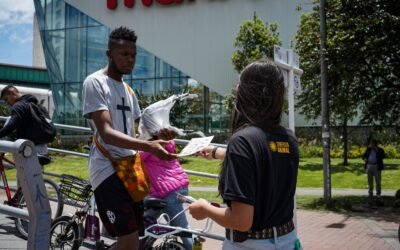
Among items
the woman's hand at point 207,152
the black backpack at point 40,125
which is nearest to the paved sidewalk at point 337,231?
the black backpack at point 40,125

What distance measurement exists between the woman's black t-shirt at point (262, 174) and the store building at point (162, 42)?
96.8ft

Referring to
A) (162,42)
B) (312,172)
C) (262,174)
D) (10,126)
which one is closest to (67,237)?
(10,126)

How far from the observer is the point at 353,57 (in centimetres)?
1247

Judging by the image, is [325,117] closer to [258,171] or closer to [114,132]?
[114,132]

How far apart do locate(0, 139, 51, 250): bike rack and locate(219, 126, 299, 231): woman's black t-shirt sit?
787mm

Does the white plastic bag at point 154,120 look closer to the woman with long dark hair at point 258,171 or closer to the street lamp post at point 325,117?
the woman with long dark hair at point 258,171

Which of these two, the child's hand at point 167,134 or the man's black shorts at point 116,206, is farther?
the child's hand at point 167,134

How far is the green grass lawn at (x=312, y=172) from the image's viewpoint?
17938 millimetres

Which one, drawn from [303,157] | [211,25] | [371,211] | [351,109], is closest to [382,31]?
[351,109]

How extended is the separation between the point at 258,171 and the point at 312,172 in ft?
63.1

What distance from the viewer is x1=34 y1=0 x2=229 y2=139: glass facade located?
33.3 metres

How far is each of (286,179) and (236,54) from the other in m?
25.0

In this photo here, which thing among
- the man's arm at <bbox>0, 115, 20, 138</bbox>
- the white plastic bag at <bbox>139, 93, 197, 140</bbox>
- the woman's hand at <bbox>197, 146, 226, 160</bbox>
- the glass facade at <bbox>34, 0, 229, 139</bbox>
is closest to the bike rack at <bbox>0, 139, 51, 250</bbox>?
the woman's hand at <bbox>197, 146, 226, 160</bbox>

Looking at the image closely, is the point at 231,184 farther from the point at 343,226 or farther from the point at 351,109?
the point at 351,109
